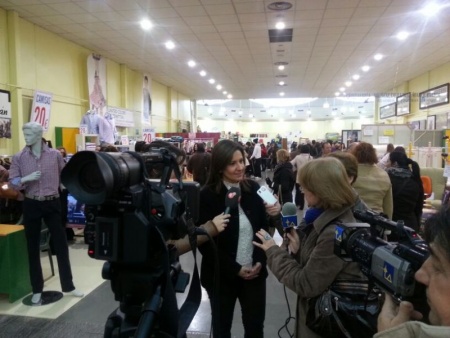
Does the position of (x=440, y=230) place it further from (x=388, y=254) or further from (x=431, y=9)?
(x=431, y=9)

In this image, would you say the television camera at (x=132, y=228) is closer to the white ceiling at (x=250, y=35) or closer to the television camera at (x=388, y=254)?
the television camera at (x=388, y=254)

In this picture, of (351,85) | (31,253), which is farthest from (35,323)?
(351,85)

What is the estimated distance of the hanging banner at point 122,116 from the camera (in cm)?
915

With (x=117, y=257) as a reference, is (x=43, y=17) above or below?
above

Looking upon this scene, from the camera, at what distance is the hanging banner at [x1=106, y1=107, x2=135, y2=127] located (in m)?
9.15

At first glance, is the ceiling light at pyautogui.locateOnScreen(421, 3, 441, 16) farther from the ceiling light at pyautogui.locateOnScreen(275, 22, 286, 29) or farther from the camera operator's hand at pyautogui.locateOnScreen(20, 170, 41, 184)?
the camera operator's hand at pyautogui.locateOnScreen(20, 170, 41, 184)

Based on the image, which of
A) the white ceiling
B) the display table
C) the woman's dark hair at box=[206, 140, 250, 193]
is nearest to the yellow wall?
the white ceiling

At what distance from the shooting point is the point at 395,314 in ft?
2.75

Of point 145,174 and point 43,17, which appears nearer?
point 145,174

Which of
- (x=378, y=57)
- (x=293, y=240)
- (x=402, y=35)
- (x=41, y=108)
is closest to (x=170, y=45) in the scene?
(x=41, y=108)

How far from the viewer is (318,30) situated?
6.90 metres

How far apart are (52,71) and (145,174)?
7.03 m

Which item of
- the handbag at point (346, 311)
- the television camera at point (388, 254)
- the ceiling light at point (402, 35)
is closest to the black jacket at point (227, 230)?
the handbag at point (346, 311)

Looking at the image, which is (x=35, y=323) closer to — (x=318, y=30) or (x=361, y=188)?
(x=361, y=188)
